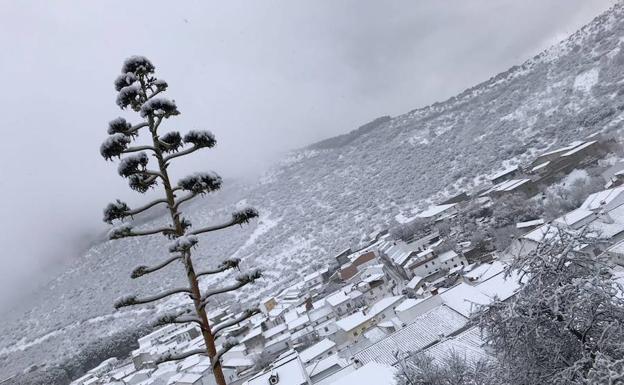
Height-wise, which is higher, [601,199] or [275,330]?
[601,199]

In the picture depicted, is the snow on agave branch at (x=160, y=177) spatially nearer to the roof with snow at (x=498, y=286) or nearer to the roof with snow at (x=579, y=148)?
the roof with snow at (x=498, y=286)

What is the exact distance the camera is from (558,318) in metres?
6.04

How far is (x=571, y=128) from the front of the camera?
236ft

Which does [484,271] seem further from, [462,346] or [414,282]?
[462,346]

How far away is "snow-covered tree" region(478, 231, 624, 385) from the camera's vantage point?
568 centimetres

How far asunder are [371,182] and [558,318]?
354ft

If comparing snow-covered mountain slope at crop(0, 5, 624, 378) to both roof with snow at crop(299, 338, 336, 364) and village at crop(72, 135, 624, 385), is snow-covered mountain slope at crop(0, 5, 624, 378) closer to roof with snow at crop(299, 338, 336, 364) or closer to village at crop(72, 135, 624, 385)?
village at crop(72, 135, 624, 385)

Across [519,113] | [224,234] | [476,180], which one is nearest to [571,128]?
[476,180]

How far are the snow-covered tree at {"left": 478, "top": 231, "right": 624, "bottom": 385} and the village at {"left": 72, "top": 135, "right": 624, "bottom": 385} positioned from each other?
668 mm

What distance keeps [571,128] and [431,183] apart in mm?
29075

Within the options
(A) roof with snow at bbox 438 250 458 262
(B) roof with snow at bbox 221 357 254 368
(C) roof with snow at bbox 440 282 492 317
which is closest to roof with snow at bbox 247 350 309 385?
(B) roof with snow at bbox 221 357 254 368

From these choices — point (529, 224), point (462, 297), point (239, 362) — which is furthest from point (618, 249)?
point (239, 362)

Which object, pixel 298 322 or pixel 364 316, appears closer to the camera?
pixel 364 316

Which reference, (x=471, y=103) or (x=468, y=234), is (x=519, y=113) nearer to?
(x=471, y=103)
